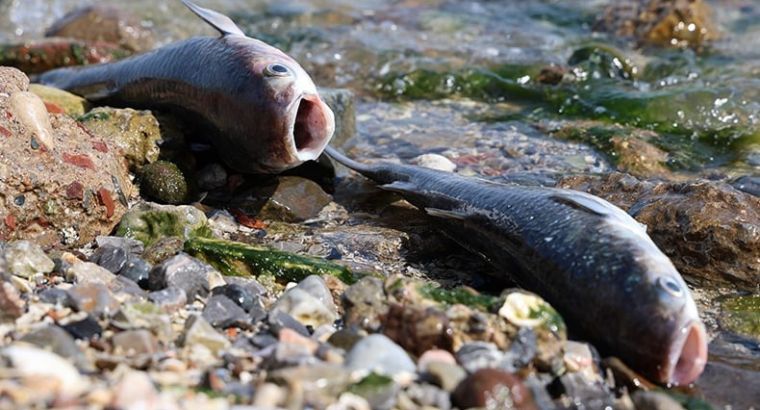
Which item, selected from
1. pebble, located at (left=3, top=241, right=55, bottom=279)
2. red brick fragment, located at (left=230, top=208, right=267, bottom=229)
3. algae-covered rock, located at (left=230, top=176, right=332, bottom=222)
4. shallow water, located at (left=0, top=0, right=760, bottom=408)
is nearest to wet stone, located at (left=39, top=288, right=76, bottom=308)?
pebble, located at (left=3, top=241, right=55, bottom=279)

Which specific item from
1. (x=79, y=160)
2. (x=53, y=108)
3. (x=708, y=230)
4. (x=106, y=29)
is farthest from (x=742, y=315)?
(x=106, y=29)

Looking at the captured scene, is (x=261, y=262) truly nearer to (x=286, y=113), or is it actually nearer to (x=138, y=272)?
(x=138, y=272)

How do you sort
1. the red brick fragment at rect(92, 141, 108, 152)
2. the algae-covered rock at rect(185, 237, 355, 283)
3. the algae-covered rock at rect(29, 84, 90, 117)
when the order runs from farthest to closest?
the algae-covered rock at rect(29, 84, 90, 117) < the red brick fragment at rect(92, 141, 108, 152) < the algae-covered rock at rect(185, 237, 355, 283)

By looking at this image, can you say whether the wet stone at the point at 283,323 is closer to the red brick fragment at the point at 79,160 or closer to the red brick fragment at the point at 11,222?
the red brick fragment at the point at 11,222

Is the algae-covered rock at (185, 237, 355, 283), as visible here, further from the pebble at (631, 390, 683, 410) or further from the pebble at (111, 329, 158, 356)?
the pebble at (631, 390, 683, 410)

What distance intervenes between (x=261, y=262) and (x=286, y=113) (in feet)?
3.50

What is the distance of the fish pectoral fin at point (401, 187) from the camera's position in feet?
20.8

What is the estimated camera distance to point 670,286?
4.19 metres

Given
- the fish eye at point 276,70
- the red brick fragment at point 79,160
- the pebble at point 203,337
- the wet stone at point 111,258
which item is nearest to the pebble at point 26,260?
the wet stone at point 111,258

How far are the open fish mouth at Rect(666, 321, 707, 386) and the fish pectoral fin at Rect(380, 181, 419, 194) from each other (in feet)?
8.25

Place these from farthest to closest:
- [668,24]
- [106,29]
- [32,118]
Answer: [668,24], [106,29], [32,118]

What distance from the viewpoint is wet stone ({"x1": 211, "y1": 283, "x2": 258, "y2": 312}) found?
4.55 metres

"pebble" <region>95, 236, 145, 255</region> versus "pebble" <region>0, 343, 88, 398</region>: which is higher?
"pebble" <region>0, 343, 88, 398</region>

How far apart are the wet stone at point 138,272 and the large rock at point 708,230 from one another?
3.03 meters
